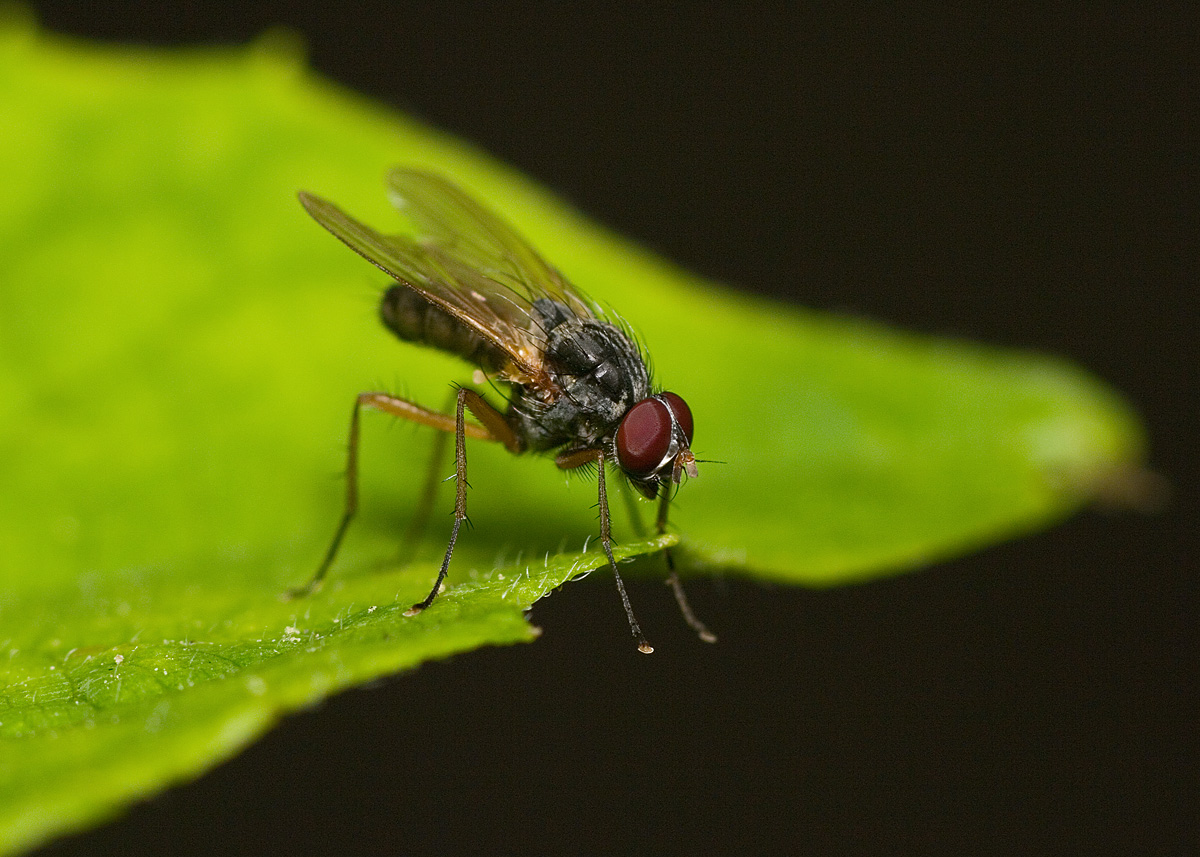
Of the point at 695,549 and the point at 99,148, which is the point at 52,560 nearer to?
the point at 99,148

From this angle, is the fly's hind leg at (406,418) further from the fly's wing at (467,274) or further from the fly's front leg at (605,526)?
the fly's front leg at (605,526)

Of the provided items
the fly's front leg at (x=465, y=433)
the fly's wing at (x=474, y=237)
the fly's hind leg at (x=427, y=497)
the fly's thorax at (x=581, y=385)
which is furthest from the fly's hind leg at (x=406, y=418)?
the fly's wing at (x=474, y=237)

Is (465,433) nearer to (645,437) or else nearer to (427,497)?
(427,497)

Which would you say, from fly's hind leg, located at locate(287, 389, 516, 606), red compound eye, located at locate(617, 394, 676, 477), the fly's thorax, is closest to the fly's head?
red compound eye, located at locate(617, 394, 676, 477)

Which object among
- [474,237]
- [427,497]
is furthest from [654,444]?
[474,237]

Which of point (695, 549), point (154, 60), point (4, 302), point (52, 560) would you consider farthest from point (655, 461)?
point (154, 60)

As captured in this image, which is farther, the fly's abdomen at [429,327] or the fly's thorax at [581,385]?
the fly's abdomen at [429,327]
